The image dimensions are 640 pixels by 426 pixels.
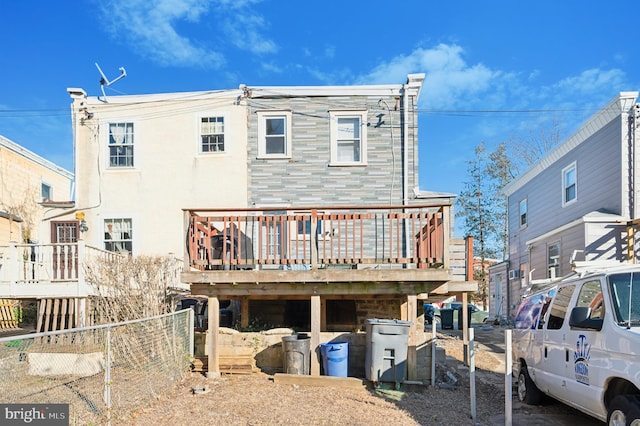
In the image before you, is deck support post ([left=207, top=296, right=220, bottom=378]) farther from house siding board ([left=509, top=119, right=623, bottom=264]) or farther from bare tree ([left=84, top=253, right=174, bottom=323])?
house siding board ([left=509, top=119, right=623, bottom=264])

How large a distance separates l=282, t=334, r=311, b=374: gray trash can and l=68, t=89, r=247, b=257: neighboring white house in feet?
18.0

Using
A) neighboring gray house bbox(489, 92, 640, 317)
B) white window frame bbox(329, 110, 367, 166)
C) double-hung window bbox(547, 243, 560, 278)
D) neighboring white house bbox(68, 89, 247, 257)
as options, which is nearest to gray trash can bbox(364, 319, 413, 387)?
neighboring gray house bbox(489, 92, 640, 317)

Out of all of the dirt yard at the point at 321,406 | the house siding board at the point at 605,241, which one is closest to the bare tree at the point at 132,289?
the dirt yard at the point at 321,406

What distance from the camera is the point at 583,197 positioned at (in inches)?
528

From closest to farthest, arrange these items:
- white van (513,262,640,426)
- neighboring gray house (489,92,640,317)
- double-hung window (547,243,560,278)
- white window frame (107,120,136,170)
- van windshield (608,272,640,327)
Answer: white van (513,262,640,426) < van windshield (608,272,640,327) < neighboring gray house (489,92,640,317) < white window frame (107,120,136,170) < double-hung window (547,243,560,278)

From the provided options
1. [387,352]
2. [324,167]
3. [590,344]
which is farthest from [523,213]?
[590,344]

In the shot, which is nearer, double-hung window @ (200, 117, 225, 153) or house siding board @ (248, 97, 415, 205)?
house siding board @ (248, 97, 415, 205)

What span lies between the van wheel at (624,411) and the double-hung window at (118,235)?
11169mm

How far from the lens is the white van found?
434 centimetres

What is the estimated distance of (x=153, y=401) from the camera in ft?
20.8

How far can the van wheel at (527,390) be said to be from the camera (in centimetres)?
675

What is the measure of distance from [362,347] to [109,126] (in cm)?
906

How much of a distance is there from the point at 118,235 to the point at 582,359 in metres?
11.1

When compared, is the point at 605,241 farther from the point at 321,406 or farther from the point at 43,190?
the point at 43,190
